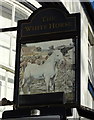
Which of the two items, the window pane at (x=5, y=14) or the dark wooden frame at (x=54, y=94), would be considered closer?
the dark wooden frame at (x=54, y=94)

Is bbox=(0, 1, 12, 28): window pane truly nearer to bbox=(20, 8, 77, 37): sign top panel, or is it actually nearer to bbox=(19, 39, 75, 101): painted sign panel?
bbox=(20, 8, 77, 37): sign top panel

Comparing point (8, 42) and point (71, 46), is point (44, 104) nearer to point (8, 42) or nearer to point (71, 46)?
point (71, 46)

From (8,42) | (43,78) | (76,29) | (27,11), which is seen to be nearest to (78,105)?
(43,78)

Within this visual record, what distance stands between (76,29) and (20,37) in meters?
0.82

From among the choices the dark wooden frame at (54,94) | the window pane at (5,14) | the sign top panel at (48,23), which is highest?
the window pane at (5,14)

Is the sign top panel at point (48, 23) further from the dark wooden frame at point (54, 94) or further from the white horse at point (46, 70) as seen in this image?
the white horse at point (46, 70)

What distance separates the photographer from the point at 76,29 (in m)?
4.61

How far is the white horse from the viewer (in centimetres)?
460

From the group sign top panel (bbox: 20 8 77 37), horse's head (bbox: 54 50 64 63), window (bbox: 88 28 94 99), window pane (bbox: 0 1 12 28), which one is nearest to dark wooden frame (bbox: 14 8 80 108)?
sign top panel (bbox: 20 8 77 37)

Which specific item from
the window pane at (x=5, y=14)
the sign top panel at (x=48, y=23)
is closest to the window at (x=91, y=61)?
the window pane at (x=5, y=14)

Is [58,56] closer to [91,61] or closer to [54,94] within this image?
[54,94]

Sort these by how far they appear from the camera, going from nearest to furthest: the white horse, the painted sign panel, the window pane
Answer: the painted sign panel → the white horse → the window pane

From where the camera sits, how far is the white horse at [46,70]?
460 centimetres

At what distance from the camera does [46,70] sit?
4707 millimetres
